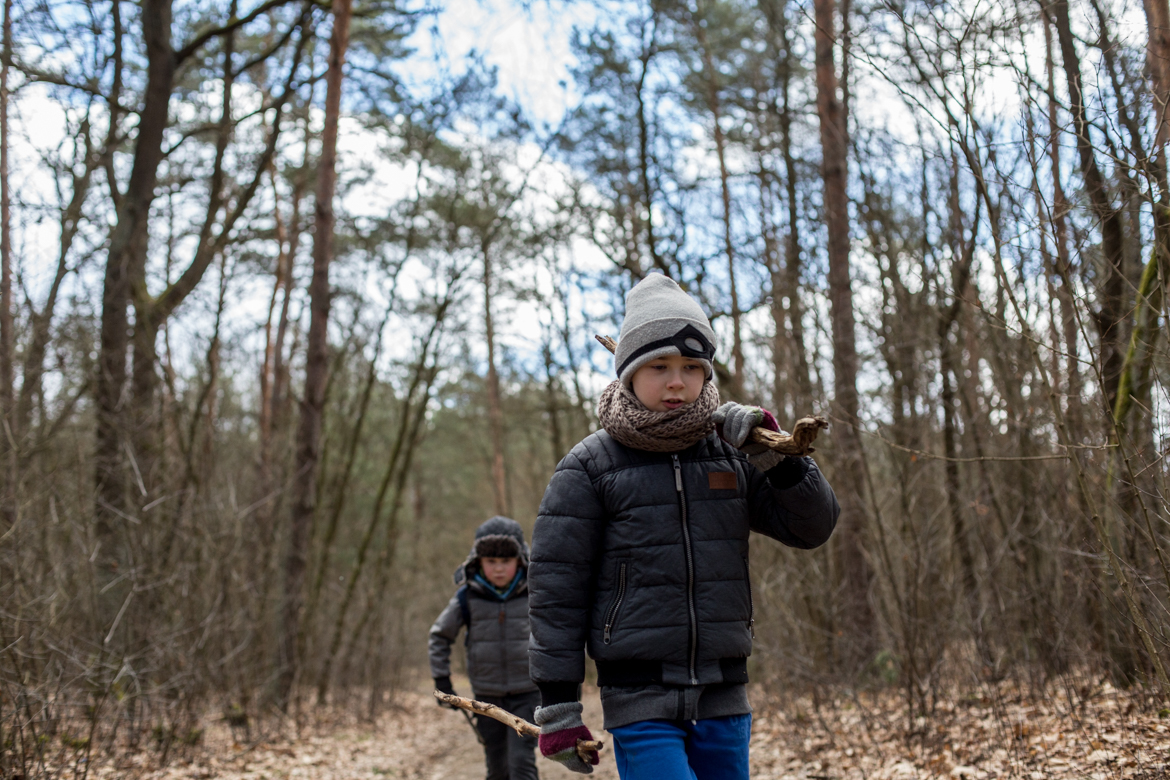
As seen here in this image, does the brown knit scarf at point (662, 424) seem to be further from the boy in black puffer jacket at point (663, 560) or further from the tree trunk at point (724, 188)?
the tree trunk at point (724, 188)

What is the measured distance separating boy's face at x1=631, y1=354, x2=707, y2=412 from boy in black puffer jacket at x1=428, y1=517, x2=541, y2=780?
3.02m

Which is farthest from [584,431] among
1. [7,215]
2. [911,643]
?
[911,643]

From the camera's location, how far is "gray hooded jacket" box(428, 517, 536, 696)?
5402 mm

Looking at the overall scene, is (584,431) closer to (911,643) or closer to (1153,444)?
(911,643)

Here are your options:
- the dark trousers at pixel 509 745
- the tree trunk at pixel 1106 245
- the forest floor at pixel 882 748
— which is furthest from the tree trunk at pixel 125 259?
the tree trunk at pixel 1106 245

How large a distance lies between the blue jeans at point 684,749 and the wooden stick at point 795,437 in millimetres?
795

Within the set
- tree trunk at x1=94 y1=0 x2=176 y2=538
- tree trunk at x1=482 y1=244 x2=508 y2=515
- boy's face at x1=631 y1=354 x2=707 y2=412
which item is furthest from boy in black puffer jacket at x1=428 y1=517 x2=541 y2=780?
tree trunk at x1=482 y1=244 x2=508 y2=515

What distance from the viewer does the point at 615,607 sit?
8.27 ft

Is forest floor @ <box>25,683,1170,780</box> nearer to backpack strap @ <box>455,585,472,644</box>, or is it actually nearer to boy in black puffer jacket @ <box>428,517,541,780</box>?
boy in black puffer jacket @ <box>428,517,541,780</box>

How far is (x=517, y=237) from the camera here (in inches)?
704

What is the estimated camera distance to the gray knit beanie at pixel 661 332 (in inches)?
107

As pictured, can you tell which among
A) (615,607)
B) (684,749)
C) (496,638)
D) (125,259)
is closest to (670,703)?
(684,749)

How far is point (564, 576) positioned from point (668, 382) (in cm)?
66

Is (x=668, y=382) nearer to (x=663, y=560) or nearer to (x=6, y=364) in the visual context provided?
(x=663, y=560)
